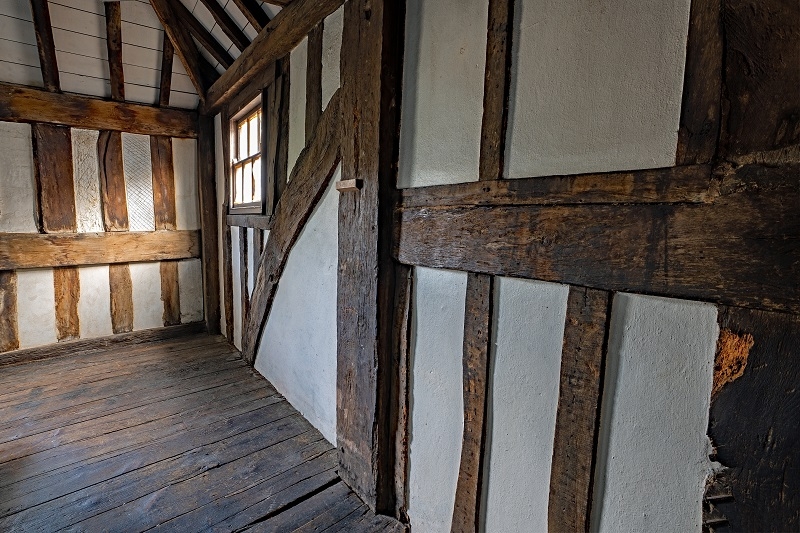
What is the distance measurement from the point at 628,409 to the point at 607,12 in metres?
1.00

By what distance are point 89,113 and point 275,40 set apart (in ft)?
6.90

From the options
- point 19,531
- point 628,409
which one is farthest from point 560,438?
point 19,531

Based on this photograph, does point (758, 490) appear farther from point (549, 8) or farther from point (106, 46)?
point (106, 46)

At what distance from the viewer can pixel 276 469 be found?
1.99m

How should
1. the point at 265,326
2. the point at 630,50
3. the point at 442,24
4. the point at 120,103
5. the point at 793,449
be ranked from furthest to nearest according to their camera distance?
1. the point at 120,103
2. the point at 265,326
3. the point at 442,24
4. the point at 630,50
5. the point at 793,449

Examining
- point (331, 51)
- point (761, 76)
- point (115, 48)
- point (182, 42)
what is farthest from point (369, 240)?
point (115, 48)

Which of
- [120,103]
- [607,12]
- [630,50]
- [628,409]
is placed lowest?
[628,409]

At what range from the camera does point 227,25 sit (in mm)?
2836

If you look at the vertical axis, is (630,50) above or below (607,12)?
below

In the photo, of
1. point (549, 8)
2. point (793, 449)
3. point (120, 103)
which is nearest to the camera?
point (793, 449)

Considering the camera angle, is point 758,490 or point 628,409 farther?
point 628,409

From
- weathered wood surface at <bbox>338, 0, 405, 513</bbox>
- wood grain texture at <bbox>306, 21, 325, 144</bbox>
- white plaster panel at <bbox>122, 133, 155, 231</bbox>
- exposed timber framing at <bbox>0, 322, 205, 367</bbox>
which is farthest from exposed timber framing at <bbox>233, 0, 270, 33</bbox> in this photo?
exposed timber framing at <bbox>0, 322, 205, 367</bbox>

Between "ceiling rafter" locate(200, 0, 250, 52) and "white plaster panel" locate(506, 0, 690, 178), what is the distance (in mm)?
2543

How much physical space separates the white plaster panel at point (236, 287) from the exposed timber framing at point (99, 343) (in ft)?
2.22
